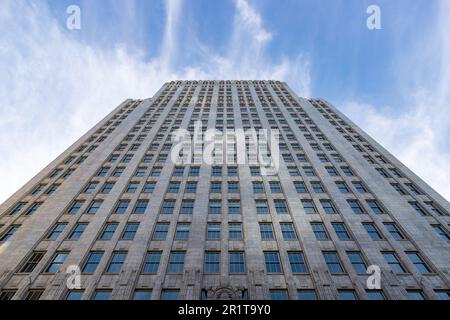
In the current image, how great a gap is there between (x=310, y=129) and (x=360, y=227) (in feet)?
74.8

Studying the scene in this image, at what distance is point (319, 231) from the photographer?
83.7 feet

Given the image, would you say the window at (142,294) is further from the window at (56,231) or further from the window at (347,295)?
the window at (347,295)

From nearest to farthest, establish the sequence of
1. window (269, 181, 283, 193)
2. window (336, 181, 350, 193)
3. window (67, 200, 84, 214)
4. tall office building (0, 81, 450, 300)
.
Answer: tall office building (0, 81, 450, 300) < window (67, 200, 84, 214) < window (269, 181, 283, 193) < window (336, 181, 350, 193)

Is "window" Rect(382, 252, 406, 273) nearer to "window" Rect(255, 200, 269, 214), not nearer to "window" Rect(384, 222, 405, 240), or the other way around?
"window" Rect(384, 222, 405, 240)

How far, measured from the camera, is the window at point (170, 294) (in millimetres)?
A: 19703

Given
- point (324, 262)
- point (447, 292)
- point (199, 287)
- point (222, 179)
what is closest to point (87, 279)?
point (199, 287)

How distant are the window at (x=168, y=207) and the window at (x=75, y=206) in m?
9.81

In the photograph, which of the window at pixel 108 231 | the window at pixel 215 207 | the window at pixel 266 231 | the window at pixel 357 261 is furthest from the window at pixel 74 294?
the window at pixel 357 261

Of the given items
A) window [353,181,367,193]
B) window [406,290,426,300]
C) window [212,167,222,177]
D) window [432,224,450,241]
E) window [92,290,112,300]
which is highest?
window [212,167,222,177]

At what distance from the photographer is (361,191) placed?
101ft

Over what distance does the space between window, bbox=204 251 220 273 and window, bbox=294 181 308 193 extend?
13.8 meters

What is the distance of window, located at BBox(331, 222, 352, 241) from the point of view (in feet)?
81.6

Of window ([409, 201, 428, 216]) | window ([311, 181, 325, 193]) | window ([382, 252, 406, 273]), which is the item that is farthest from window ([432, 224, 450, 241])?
window ([311, 181, 325, 193])

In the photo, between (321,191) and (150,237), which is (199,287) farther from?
(321,191)
